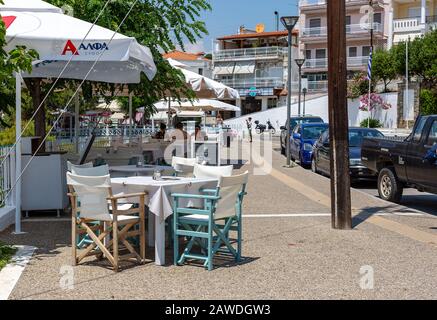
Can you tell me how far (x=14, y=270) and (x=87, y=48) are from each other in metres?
3.09

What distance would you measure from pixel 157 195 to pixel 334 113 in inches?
155

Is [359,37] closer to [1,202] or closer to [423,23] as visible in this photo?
[423,23]

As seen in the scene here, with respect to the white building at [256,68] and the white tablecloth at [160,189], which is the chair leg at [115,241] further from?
the white building at [256,68]

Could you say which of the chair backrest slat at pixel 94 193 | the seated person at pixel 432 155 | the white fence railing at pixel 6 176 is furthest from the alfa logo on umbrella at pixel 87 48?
the seated person at pixel 432 155

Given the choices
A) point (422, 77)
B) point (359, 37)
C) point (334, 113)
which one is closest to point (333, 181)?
point (334, 113)

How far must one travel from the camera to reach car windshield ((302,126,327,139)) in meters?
24.0

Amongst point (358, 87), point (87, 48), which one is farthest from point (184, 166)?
point (358, 87)

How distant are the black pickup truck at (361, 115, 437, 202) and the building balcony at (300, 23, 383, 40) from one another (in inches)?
2012

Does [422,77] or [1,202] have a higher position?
[422,77]

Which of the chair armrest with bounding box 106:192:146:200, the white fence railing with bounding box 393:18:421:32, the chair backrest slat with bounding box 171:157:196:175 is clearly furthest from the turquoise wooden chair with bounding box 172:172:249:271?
the white fence railing with bounding box 393:18:421:32

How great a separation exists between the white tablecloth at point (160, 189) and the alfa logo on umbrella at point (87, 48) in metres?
1.86

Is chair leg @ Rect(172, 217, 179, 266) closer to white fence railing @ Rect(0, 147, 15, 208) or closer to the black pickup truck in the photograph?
white fence railing @ Rect(0, 147, 15, 208)

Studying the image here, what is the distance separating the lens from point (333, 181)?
1023 centimetres
